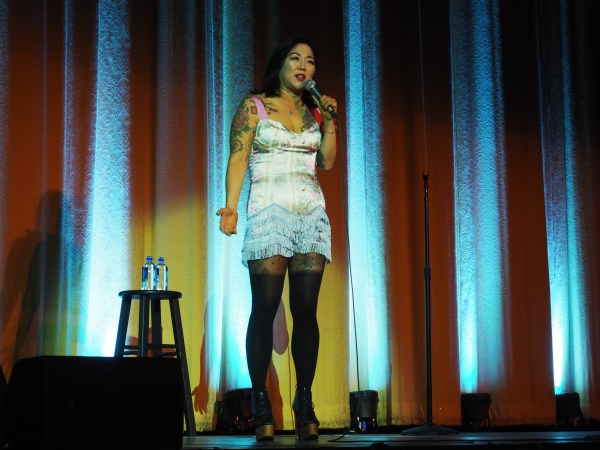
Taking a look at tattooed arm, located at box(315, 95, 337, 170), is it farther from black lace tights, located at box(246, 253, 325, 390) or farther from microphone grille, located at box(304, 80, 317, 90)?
black lace tights, located at box(246, 253, 325, 390)

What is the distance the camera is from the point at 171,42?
438 centimetres

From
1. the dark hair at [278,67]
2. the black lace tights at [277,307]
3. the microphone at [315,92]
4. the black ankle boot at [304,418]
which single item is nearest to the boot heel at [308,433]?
the black ankle boot at [304,418]

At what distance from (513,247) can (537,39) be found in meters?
1.25

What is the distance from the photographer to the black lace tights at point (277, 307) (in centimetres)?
298

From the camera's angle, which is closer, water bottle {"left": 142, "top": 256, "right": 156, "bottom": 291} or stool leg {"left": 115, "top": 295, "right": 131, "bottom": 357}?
stool leg {"left": 115, "top": 295, "right": 131, "bottom": 357}

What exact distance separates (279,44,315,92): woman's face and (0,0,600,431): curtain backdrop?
56cm

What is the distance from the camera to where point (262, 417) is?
9.61 feet

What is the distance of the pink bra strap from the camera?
10.1ft

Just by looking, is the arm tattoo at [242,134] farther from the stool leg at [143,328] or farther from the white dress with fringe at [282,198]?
the stool leg at [143,328]

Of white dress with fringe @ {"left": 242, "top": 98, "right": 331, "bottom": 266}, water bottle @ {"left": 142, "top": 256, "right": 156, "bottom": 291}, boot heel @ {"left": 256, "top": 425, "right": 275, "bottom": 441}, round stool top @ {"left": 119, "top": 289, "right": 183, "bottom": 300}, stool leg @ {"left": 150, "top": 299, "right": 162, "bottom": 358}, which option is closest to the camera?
boot heel @ {"left": 256, "top": 425, "right": 275, "bottom": 441}

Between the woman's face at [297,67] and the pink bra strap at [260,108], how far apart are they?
0.45ft

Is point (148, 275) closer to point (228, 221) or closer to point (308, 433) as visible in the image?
point (228, 221)

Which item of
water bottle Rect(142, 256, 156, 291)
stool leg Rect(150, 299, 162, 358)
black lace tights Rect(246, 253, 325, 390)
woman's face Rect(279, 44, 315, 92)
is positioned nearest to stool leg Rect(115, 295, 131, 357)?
stool leg Rect(150, 299, 162, 358)

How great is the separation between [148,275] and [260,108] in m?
1.26
